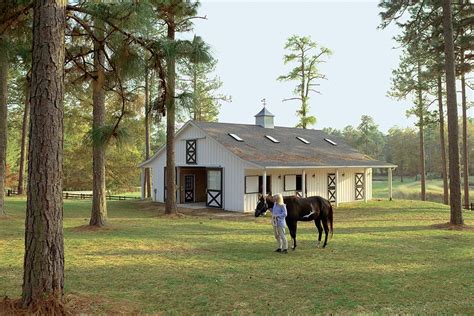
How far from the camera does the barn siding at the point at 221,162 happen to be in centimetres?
2116

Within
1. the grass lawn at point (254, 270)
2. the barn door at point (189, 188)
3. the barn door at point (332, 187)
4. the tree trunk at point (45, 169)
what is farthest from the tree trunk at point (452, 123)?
the barn door at point (189, 188)

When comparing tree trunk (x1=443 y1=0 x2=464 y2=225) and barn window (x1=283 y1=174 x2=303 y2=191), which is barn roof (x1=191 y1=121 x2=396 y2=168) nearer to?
barn window (x1=283 y1=174 x2=303 y2=191)

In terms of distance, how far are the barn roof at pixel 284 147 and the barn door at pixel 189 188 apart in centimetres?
364

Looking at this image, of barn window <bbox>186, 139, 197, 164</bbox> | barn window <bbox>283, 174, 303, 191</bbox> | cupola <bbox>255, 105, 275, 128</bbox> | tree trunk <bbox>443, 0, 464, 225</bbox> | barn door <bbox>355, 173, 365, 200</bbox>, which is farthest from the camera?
cupola <bbox>255, 105, 275, 128</bbox>

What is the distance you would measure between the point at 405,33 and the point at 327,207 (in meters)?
10.4

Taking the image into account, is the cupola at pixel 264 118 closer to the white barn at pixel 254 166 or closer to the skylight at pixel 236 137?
the white barn at pixel 254 166

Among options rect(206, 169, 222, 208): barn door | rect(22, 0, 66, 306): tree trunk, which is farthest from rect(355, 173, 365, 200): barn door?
rect(22, 0, 66, 306): tree trunk

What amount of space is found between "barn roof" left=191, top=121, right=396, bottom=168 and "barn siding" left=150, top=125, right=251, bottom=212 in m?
0.42

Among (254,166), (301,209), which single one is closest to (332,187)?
(254,166)

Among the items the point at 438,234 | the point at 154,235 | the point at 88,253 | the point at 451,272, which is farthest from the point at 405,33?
the point at 88,253

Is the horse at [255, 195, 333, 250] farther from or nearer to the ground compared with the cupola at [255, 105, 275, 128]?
nearer to the ground

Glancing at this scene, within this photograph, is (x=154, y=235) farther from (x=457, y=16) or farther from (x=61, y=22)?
(x=457, y=16)

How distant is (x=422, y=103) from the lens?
30.2 metres

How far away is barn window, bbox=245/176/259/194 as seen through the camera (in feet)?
69.4
